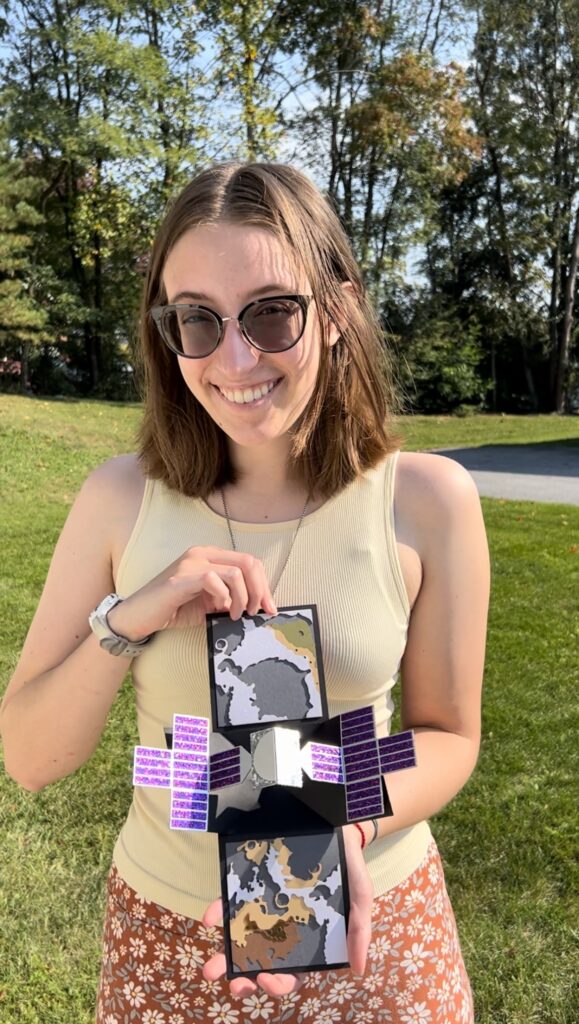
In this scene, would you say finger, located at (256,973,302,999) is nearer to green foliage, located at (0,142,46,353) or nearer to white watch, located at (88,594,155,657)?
white watch, located at (88,594,155,657)

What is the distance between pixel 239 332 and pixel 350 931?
83 cm

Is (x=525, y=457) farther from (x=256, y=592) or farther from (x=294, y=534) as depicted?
(x=256, y=592)

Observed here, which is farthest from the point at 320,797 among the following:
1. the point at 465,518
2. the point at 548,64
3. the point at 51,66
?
the point at 548,64

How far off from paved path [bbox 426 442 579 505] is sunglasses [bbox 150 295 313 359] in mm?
9249

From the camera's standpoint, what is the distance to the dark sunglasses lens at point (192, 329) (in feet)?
4.13

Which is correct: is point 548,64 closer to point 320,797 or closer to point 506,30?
point 506,30

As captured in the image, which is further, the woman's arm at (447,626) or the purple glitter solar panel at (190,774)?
the woman's arm at (447,626)

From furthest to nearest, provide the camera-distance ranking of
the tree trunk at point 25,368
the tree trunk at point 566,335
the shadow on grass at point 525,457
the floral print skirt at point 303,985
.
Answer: the tree trunk at point 566,335 < the tree trunk at point 25,368 < the shadow on grass at point 525,457 < the floral print skirt at point 303,985

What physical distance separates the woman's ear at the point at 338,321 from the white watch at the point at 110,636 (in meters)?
0.56

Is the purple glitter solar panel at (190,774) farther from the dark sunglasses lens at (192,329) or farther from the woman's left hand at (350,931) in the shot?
the dark sunglasses lens at (192,329)

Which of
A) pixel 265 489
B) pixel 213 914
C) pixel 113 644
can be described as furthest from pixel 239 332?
pixel 213 914

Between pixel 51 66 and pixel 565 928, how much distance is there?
23.9 meters

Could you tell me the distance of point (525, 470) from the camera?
1248 centimetres

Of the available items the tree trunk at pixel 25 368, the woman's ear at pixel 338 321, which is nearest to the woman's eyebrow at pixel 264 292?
the woman's ear at pixel 338 321
